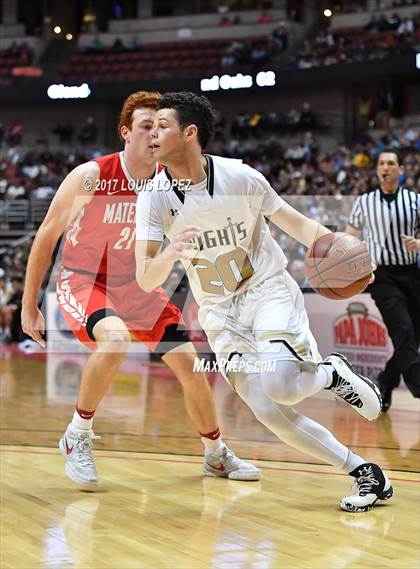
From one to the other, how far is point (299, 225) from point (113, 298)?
4.02 ft

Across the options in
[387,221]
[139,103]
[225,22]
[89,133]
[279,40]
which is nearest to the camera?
[139,103]

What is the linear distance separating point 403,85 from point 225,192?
770 inches

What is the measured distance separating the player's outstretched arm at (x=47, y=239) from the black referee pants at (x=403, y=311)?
271 cm

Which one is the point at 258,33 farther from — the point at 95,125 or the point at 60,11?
the point at 60,11

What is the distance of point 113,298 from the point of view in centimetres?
493

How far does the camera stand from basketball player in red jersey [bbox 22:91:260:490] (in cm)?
471

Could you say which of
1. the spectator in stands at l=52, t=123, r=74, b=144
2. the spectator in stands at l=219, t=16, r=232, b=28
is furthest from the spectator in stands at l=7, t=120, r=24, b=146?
the spectator in stands at l=219, t=16, r=232, b=28

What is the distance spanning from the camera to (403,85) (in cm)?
2266

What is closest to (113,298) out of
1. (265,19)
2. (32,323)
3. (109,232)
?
(109,232)

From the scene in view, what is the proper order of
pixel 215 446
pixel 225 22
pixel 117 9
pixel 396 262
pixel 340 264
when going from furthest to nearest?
pixel 117 9 → pixel 225 22 → pixel 396 262 → pixel 215 446 → pixel 340 264

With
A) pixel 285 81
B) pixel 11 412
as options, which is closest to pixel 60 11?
pixel 285 81

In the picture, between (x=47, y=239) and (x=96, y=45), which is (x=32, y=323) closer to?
(x=47, y=239)

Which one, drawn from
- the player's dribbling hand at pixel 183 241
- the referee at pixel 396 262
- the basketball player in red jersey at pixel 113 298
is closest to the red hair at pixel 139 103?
the basketball player in red jersey at pixel 113 298

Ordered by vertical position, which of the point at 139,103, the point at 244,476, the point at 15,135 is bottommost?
the point at 244,476
